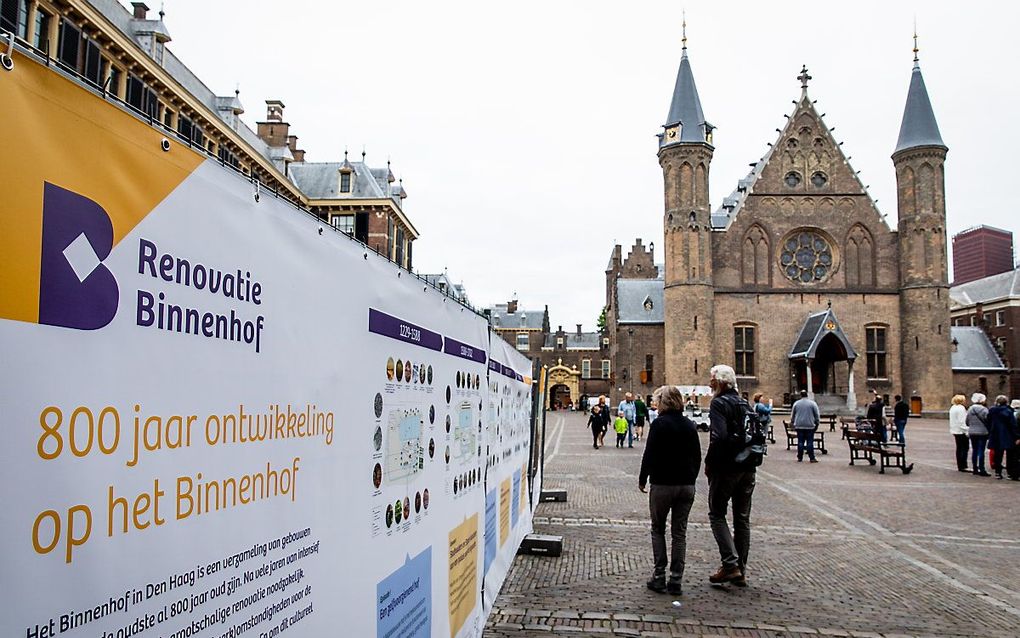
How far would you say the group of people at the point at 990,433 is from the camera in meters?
13.6

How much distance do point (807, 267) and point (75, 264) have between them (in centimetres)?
4505

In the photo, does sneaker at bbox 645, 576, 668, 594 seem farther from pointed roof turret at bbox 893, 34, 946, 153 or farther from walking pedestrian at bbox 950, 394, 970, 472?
pointed roof turret at bbox 893, 34, 946, 153

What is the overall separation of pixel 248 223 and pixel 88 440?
2.77 ft

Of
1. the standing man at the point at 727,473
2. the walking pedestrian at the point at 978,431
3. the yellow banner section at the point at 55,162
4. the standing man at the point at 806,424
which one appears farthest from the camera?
the standing man at the point at 806,424

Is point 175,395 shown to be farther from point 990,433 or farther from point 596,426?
point 596,426

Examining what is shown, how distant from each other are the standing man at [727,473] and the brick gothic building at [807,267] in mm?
34878

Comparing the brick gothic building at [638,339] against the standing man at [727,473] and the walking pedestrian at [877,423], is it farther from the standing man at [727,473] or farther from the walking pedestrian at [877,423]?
the standing man at [727,473]

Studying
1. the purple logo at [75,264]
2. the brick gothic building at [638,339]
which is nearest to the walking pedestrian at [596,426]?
the purple logo at [75,264]

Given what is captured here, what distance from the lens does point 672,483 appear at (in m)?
6.19

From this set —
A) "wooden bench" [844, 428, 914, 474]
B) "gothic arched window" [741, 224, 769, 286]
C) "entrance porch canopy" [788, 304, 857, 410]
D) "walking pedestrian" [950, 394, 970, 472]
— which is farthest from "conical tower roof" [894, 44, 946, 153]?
"walking pedestrian" [950, 394, 970, 472]

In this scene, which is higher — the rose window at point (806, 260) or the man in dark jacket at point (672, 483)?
the rose window at point (806, 260)

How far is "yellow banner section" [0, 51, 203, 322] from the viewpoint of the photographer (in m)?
1.38

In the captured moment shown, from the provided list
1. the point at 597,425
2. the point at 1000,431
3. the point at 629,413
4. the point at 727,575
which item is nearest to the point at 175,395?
the point at 727,575

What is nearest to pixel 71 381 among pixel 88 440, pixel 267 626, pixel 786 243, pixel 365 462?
pixel 88 440
